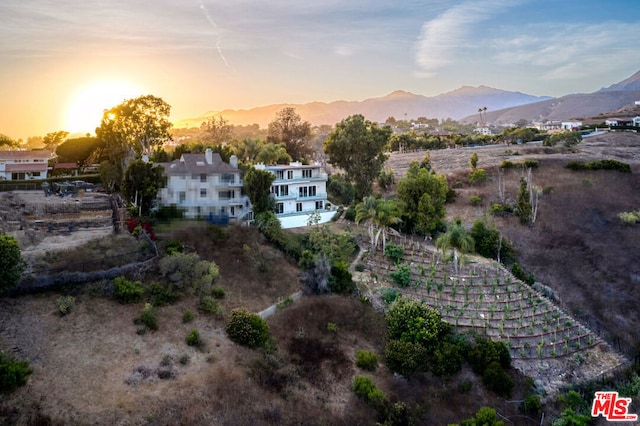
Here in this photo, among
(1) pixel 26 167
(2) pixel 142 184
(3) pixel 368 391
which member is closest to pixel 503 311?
(3) pixel 368 391

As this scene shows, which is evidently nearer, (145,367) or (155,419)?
(155,419)

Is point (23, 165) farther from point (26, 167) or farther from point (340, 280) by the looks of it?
point (340, 280)

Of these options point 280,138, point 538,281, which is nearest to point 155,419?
point 538,281

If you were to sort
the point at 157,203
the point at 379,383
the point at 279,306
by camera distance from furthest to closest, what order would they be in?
the point at 157,203, the point at 279,306, the point at 379,383

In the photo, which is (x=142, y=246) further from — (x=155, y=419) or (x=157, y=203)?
(x=155, y=419)

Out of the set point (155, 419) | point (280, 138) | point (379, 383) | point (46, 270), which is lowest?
point (379, 383)

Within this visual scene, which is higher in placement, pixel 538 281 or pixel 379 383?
pixel 538 281

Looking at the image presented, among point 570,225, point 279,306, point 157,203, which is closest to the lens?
point 279,306
